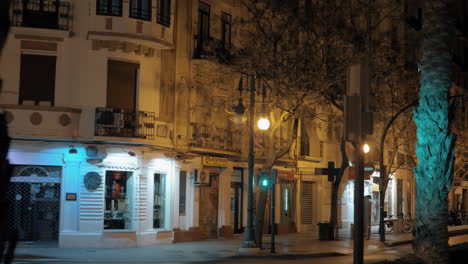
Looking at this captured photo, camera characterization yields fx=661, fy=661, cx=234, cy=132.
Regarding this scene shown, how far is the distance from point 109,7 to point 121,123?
14.4ft

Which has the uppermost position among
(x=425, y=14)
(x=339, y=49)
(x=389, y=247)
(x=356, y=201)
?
(x=339, y=49)

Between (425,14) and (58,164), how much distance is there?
15146 mm

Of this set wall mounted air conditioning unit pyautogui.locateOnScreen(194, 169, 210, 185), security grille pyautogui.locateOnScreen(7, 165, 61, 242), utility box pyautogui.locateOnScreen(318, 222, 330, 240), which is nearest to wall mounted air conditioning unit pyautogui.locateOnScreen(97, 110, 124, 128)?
security grille pyautogui.locateOnScreen(7, 165, 61, 242)

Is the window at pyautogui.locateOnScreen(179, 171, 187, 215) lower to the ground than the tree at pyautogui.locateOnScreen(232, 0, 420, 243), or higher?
lower

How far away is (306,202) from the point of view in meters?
38.6

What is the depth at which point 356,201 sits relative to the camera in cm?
1106

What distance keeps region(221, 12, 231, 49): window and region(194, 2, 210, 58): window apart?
121 cm

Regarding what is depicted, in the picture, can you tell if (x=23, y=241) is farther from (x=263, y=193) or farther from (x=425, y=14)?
(x=425, y=14)

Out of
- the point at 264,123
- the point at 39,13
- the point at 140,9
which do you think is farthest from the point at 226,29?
the point at 39,13

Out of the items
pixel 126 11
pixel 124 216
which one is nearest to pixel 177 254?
pixel 124 216

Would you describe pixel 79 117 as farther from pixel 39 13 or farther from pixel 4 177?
pixel 4 177

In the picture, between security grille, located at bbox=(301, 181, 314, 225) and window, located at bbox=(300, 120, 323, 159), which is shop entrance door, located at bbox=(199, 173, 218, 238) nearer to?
window, located at bbox=(300, 120, 323, 159)

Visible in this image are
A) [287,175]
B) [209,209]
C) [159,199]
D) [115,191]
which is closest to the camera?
[115,191]

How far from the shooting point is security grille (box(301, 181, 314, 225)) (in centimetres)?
3819
